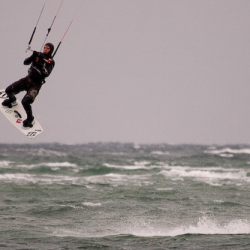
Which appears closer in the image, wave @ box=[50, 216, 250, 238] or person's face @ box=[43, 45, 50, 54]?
person's face @ box=[43, 45, 50, 54]

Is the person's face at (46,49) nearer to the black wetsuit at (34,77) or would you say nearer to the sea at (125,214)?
the black wetsuit at (34,77)

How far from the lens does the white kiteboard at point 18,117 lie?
14.1 metres

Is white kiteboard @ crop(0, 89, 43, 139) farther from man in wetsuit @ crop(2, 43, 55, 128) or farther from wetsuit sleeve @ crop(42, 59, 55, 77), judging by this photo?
wetsuit sleeve @ crop(42, 59, 55, 77)

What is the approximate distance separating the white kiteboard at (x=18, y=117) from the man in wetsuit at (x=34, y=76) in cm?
16

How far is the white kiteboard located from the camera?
1406 centimetres

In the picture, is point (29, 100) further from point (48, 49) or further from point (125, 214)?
point (125, 214)

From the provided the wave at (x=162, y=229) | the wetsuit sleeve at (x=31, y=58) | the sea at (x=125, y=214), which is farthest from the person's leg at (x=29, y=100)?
the wave at (x=162, y=229)

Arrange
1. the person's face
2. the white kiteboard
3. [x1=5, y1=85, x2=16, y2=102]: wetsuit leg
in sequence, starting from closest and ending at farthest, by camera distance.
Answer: the person's face, the white kiteboard, [x1=5, y1=85, x2=16, y2=102]: wetsuit leg

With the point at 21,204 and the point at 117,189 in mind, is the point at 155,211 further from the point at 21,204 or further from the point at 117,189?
the point at 117,189

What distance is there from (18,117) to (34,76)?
119 centimetres

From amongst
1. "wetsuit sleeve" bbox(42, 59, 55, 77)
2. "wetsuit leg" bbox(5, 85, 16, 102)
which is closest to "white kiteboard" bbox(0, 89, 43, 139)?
"wetsuit leg" bbox(5, 85, 16, 102)

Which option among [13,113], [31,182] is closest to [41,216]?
[13,113]

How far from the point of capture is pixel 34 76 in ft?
45.4

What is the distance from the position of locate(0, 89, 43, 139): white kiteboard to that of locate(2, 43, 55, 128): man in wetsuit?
0.52ft
